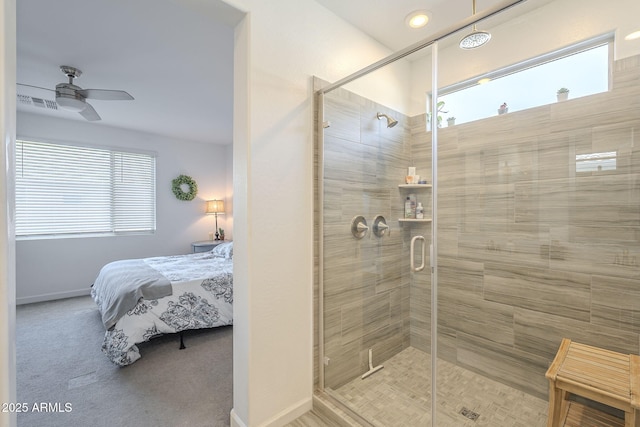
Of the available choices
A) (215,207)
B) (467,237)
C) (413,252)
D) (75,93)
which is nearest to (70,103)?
(75,93)

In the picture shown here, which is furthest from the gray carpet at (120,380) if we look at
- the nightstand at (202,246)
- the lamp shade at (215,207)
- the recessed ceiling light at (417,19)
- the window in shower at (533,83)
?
the recessed ceiling light at (417,19)

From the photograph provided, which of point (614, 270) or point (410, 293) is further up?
point (614, 270)

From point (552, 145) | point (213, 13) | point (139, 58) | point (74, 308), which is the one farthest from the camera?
point (74, 308)

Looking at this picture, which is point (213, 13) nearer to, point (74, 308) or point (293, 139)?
point (293, 139)

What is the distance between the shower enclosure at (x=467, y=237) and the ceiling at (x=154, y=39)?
0.38 metres

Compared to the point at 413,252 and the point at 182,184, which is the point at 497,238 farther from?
the point at 182,184

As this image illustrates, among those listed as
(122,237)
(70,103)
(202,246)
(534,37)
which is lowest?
(202,246)

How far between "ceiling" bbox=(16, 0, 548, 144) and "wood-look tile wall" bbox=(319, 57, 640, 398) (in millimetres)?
629

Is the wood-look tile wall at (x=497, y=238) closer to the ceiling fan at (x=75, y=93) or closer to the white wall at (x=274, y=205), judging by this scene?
the white wall at (x=274, y=205)

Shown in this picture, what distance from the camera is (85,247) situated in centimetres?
427

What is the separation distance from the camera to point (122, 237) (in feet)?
14.9

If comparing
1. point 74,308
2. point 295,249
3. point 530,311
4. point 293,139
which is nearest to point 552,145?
point 530,311

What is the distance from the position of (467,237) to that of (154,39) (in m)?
2.93

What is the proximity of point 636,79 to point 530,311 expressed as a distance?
1.52m
